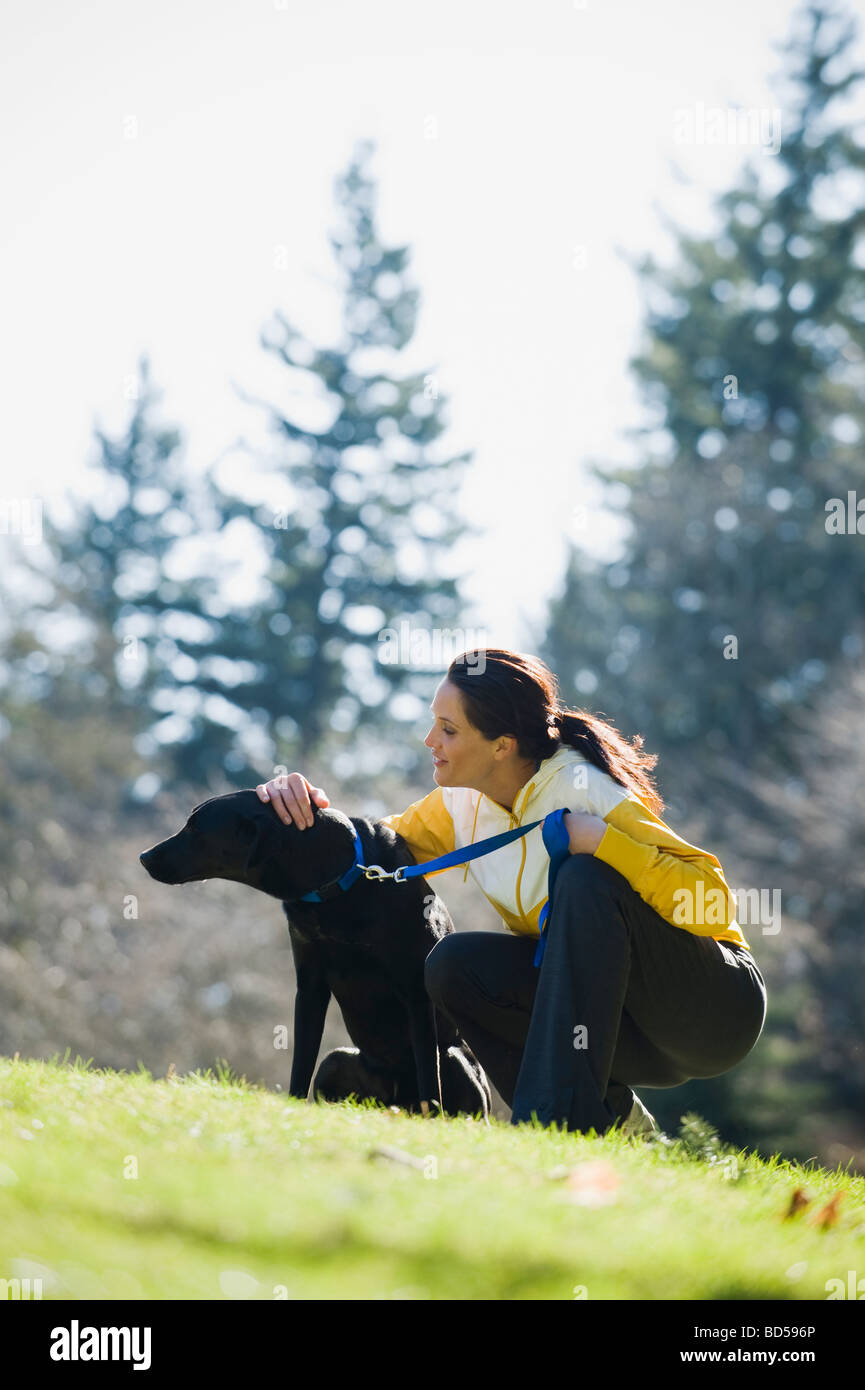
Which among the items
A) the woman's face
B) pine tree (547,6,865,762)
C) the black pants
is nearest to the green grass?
the black pants

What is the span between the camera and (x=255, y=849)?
414cm

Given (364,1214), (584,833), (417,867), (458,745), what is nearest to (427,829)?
(417,867)

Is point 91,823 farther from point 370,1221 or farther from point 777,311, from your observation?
point 370,1221

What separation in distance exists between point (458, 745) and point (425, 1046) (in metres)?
0.92

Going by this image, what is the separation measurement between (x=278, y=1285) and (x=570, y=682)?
24.2 metres

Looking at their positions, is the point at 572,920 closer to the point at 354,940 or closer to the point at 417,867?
the point at 417,867

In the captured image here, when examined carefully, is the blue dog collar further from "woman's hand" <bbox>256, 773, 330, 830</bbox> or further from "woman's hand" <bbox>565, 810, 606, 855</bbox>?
"woman's hand" <bbox>565, 810, 606, 855</bbox>

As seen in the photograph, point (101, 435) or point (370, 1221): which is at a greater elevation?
point (101, 435)

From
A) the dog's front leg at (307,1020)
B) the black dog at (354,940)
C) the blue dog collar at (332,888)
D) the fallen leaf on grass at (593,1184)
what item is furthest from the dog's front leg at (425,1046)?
the fallen leaf on grass at (593,1184)

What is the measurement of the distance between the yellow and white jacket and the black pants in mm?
56

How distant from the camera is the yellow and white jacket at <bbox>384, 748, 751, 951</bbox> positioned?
363cm
